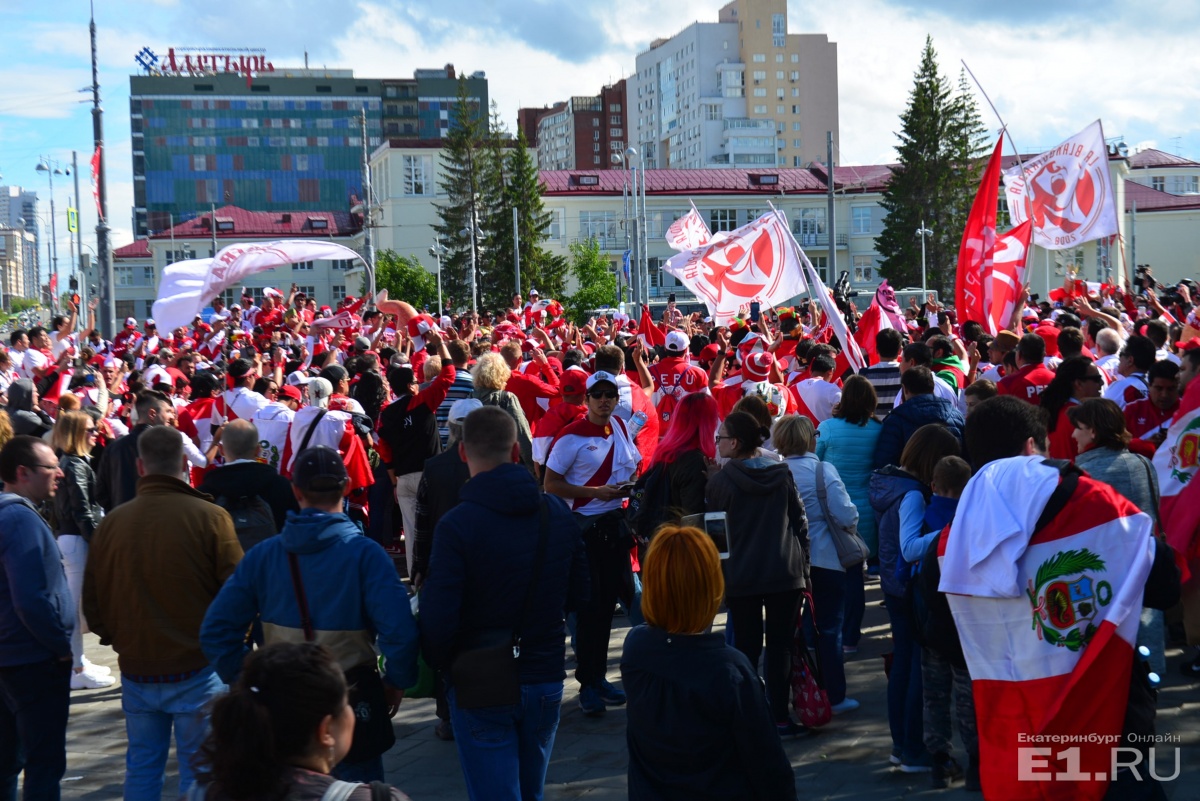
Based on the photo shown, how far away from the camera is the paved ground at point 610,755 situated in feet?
18.7

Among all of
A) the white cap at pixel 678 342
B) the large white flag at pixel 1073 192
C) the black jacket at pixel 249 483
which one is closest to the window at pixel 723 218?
the large white flag at pixel 1073 192

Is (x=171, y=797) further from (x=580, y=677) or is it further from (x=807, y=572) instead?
(x=807, y=572)

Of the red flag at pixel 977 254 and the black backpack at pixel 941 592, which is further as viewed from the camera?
the red flag at pixel 977 254

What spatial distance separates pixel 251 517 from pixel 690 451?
89.1 inches

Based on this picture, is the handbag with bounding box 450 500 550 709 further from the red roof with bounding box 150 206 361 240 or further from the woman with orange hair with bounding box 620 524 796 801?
the red roof with bounding box 150 206 361 240

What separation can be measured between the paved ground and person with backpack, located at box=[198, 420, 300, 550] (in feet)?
4.57

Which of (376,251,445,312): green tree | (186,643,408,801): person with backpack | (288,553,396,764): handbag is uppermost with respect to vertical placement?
(376,251,445,312): green tree

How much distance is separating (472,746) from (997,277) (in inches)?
369

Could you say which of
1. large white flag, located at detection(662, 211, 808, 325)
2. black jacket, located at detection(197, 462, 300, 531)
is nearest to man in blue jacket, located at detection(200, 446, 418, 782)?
black jacket, located at detection(197, 462, 300, 531)

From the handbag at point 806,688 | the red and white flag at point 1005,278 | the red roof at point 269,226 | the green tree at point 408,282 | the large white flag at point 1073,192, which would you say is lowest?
the handbag at point 806,688

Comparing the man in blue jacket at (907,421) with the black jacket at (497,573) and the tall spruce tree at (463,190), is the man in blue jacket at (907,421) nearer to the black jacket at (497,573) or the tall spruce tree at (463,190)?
the black jacket at (497,573)

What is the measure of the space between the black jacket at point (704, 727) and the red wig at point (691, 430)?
9.82ft

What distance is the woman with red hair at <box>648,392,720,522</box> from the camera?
21.4 ft

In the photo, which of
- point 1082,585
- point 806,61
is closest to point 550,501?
point 1082,585
